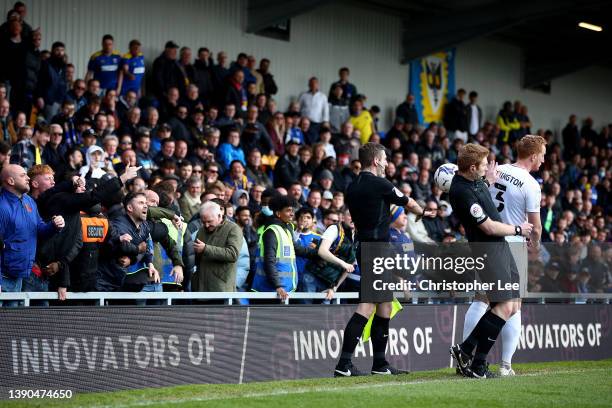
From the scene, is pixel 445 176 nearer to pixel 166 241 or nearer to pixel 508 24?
pixel 166 241

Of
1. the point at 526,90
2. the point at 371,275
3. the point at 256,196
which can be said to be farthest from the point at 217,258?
the point at 526,90

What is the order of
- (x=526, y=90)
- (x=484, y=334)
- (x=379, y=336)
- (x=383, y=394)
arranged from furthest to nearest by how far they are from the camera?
(x=526, y=90) → (x=379, y=336) → (x=484, y=334) → (x=383, y=394)

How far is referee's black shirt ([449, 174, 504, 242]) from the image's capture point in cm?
889

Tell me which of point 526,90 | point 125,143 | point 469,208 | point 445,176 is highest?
point 526,90

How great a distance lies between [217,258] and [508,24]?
50.4ft

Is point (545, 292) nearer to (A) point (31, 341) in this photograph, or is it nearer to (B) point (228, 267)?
(B) point (228, 267)

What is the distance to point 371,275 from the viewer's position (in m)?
9.70

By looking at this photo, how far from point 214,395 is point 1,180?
10.3 ft

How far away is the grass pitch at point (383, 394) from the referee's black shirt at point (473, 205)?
4.24 feet

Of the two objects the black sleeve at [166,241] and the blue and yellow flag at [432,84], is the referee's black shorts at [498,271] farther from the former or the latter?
the blue and yellow flag at [432,84]

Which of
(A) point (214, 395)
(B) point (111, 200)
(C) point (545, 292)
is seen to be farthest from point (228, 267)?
(C) point (545, 292)

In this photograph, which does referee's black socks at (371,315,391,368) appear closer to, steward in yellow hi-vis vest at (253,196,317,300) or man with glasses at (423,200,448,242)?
steward in yellow hi-vis vest at (253,196,317,300)

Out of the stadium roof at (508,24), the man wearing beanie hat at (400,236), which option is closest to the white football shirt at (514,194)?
the man wearing beanie hat at (400,236)

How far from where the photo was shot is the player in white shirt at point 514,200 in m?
9.41
